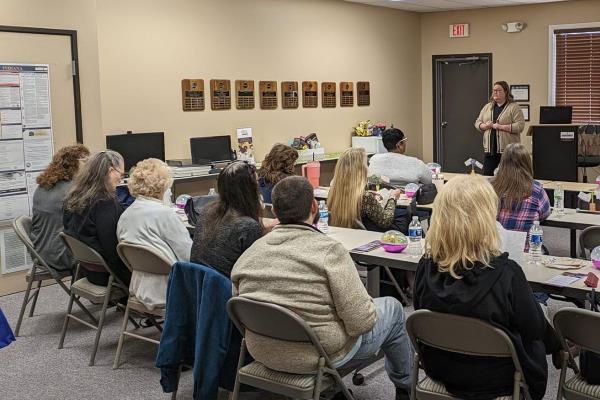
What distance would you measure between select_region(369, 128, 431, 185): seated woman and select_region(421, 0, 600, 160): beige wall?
5041 millimetres

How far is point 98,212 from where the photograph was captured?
4328 mm

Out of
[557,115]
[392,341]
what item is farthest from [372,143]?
[392,341]

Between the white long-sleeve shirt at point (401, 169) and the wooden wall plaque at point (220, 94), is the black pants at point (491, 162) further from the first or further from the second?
the wooden wall plaque at point (220, 94)

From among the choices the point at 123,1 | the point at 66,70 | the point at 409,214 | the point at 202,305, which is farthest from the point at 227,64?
the point at 202,305

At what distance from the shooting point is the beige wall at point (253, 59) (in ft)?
22.9

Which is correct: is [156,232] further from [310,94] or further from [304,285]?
[310,94]

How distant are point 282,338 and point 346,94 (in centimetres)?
721

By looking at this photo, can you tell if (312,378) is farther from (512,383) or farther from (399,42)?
(399,42)

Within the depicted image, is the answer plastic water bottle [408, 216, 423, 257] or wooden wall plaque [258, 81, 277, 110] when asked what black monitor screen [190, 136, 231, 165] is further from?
plastic water bottle [408, 216, 423, 257]

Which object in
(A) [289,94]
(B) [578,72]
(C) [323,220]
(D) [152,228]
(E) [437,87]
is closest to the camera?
(D) [152,228]

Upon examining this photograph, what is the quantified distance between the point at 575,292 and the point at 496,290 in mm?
753

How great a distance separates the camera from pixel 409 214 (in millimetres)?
5250

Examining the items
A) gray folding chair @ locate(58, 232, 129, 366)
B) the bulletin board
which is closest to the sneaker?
gray folding chair @ locate(58, 232, 129, 366)

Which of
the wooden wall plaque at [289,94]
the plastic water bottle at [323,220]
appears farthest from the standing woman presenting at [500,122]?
the plastic water bottle at [323,220]
